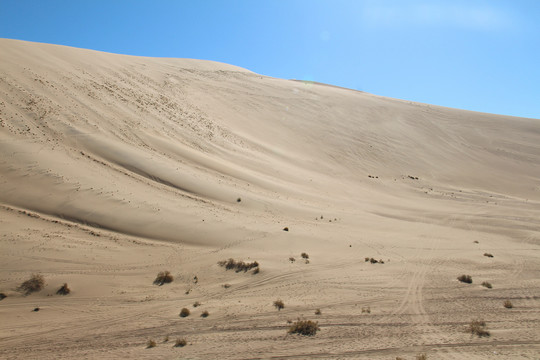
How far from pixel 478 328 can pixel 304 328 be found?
355 cm

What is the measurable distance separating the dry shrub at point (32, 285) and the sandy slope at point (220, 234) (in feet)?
0.52

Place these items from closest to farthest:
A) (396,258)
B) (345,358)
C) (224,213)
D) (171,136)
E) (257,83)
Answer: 1. (345,358)
2. (396,258)
3. (224,213)
4. (171,136)
5. (257,83)

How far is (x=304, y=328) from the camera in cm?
649

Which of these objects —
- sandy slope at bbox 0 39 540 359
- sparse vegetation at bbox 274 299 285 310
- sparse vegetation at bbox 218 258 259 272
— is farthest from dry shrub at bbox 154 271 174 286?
sparse vegetation at bbox 274 299 285 310

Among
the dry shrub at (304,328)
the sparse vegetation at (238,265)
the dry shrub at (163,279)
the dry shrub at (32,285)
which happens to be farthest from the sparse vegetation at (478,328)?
the dry shrub at (32,285)

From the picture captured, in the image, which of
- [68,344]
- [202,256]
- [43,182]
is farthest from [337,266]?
[43,182]

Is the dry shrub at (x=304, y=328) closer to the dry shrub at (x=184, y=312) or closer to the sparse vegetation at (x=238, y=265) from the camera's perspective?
the dry shrub at (x=184, y=312)

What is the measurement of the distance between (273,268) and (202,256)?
2371 millimetres

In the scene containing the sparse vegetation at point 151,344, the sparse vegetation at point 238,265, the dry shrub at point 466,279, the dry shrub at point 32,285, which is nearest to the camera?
the sparse vegetation at point 151,344

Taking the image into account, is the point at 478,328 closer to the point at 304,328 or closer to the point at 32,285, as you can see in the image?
the point at 304,328

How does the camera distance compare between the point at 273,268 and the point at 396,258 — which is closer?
the point at 273,268

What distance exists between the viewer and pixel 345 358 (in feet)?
18.5

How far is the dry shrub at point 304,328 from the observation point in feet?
21.1

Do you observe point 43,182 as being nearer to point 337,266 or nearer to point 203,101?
point 337,266
